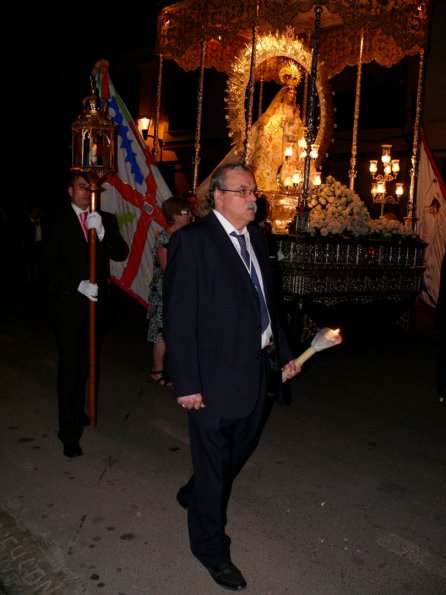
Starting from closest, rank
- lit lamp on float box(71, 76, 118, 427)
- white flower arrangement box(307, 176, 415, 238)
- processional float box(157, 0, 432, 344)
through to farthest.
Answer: lit lamp on float box(71, 76, 118, 427) < processional float box(157, 0, 432, 344) < white flower arrangement box(307, 176, 415, 238)

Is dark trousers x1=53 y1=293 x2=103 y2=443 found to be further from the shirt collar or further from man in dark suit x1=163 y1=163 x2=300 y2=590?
the shirt collar

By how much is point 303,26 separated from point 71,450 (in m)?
9.92

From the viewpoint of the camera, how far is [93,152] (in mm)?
4570

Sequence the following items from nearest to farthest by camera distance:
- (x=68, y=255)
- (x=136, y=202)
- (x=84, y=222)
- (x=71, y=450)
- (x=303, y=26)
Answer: (x=71, y=450) < (x=68, y=255) < (x=84, y=222) < (x=136, y=202) < (x=303, y=26)

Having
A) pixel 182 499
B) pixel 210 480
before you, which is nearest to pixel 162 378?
pixel 182 499

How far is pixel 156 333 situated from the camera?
6.06 metres

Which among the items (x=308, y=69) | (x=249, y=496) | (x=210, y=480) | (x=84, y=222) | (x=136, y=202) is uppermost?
(x=308, y=69)

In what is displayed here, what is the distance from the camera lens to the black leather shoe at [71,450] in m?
4.22

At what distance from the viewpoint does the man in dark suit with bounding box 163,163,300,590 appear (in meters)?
2.68

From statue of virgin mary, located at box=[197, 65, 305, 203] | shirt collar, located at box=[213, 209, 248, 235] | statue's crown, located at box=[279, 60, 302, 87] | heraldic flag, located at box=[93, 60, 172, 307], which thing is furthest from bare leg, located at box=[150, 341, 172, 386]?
statue's crown, located at box=[279, 60, 302, 87]

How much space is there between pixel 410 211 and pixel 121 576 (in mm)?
8968

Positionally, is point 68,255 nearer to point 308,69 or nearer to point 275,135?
point 275,135

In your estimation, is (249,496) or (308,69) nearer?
(249,496)

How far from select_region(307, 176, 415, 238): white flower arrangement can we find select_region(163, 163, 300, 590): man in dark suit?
214 inches
